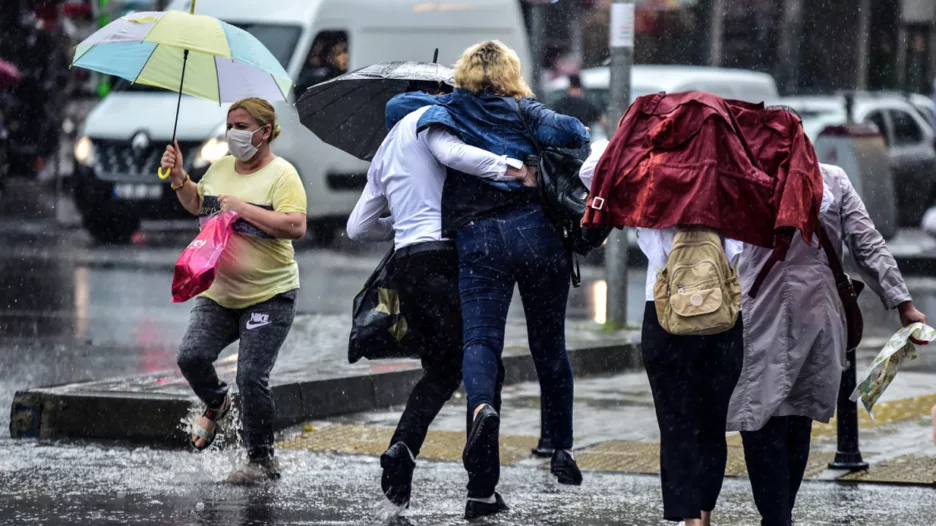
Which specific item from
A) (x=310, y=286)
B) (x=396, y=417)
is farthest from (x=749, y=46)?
(x=396, y=417)

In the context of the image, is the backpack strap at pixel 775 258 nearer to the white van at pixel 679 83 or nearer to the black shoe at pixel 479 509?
the black shoe at pixel 479 509

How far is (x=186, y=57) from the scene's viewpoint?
729 centimetres

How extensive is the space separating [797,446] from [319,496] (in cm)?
189

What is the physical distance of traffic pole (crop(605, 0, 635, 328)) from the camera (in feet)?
38.0

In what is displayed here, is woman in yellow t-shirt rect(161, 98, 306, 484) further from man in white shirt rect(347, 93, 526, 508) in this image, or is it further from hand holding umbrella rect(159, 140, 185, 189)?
man in white shirt rect(347, 93, 526, 508)

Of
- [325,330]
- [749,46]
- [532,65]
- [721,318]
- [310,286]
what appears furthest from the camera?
[749,46]

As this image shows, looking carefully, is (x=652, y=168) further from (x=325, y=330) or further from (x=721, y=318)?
(x=325, y=330)

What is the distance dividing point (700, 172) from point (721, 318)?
1.49ft

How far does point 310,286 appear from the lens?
15.3m

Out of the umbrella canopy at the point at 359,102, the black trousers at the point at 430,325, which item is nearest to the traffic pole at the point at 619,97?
the umbrella canopy at the point at 359,102

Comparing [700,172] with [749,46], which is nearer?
[700,172]

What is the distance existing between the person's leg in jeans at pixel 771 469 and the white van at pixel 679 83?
12785 mm

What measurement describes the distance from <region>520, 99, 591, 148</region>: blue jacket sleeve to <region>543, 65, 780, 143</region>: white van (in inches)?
476

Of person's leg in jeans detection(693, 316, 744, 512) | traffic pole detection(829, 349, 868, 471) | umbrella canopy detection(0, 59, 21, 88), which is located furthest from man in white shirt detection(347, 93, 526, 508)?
umbrella canopy detection(0, 59, 21, 88)
